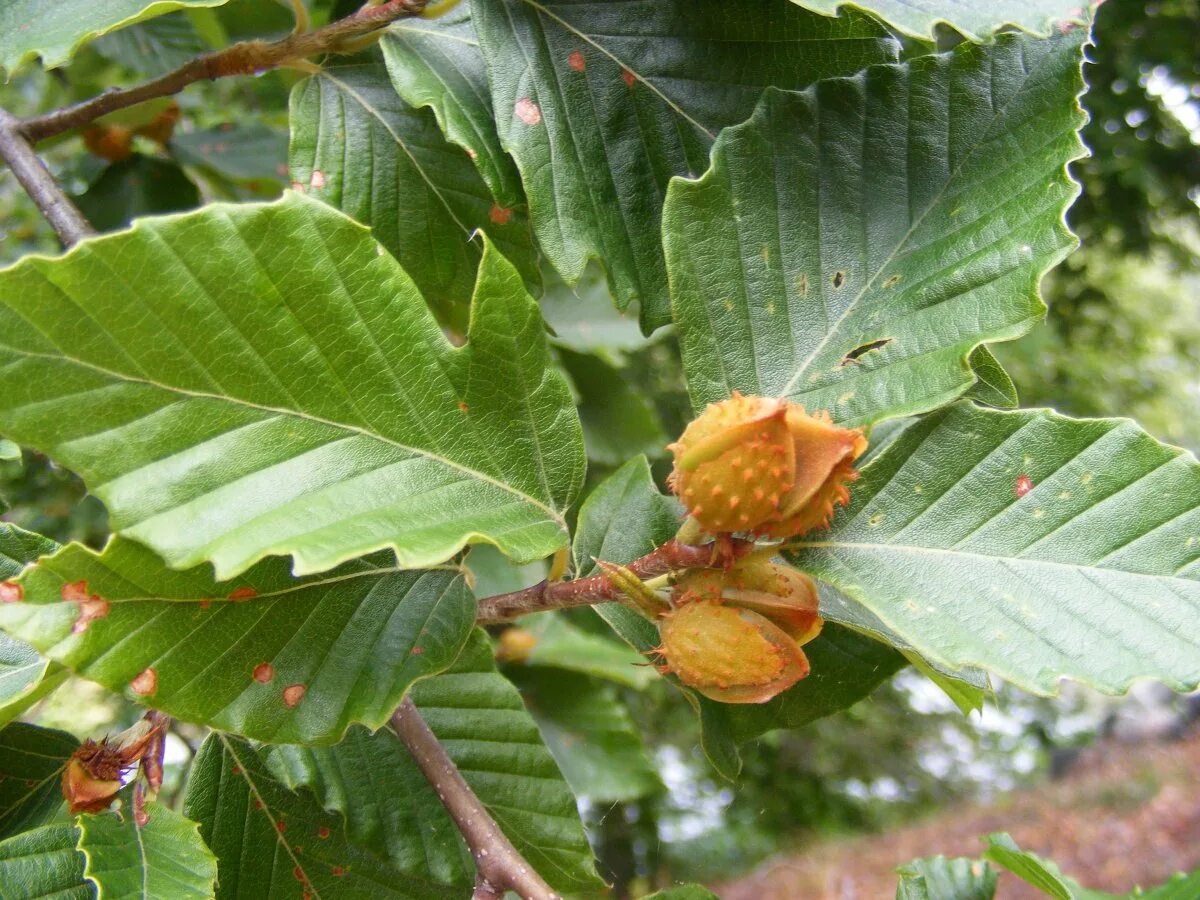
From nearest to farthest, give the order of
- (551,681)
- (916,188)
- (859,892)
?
(916,188) → (551,681) → (859,892)

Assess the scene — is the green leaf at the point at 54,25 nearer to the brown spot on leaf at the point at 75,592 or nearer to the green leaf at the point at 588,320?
the brown spot on leaf at the point at 75,592

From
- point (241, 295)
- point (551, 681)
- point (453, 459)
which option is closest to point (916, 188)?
point (453, 459)

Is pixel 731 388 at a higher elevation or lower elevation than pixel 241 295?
lower

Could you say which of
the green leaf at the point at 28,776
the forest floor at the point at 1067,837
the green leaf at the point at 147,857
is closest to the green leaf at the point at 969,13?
the green leaf at the point at 147,857

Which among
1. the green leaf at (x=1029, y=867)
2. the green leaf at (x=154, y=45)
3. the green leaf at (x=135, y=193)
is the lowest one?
the green leaf at (x=1029, y=867)

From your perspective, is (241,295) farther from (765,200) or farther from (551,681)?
(551,681)

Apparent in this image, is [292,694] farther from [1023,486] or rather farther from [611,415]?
[611,415]

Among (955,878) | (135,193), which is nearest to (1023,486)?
(955,878)
